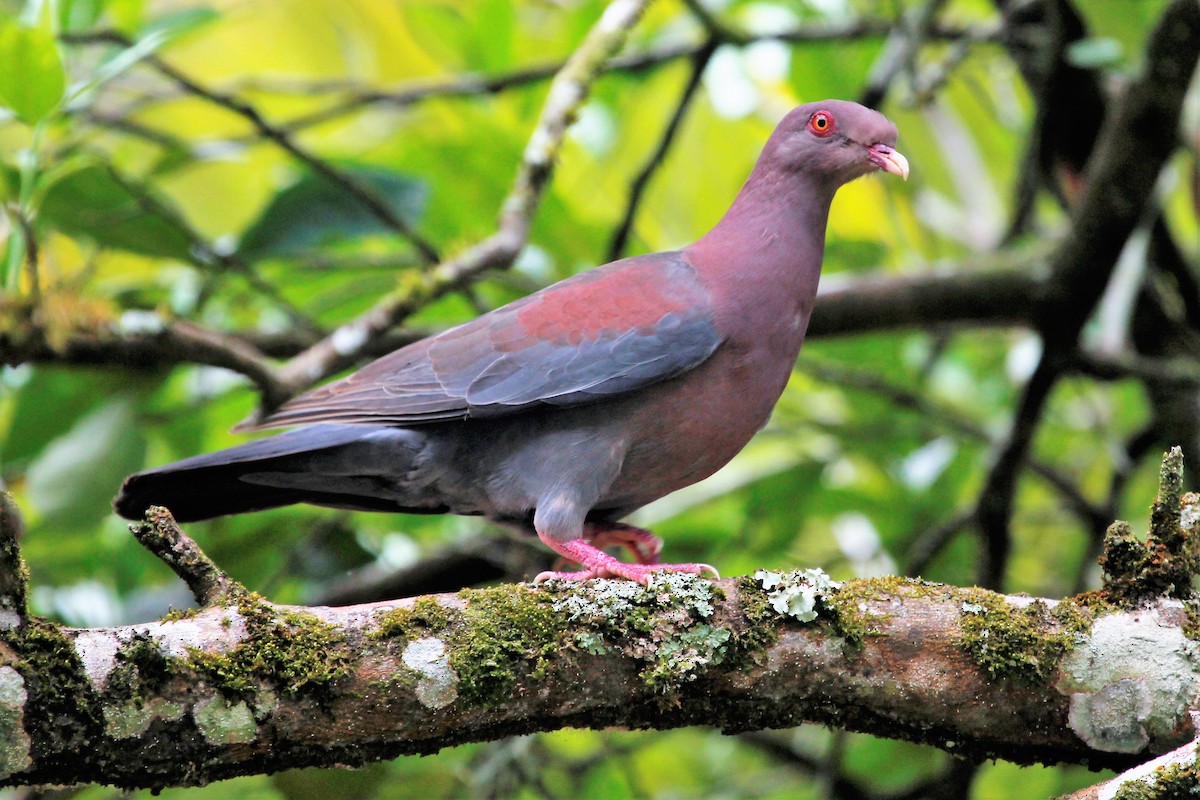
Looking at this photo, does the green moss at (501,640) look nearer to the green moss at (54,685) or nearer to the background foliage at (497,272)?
the green moss at (54,685)

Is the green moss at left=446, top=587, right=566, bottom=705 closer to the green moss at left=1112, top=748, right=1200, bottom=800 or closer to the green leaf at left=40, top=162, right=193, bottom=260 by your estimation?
the green moss at left=1112, top=748, right=1200, bottom=800

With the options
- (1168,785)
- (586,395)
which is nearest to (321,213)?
(586,395)

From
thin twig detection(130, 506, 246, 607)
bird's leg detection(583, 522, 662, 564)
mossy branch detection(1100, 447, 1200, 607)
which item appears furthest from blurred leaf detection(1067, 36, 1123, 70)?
thin twig detection(130, 506, 246, 607)

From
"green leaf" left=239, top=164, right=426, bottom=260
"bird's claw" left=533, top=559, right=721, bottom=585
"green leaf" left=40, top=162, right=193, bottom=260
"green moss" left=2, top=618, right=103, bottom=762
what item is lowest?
"green moss" left=2, top=618, right=103, bottom=762

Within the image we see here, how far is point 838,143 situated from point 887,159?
0.17 m

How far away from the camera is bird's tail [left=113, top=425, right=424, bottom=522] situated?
369 cm

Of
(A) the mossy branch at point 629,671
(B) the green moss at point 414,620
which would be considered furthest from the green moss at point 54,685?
(B) the green moss at point 414,620

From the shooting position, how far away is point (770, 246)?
13.3 feet

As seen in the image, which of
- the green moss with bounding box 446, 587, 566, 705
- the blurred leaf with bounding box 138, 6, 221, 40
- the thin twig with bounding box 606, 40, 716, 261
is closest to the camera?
the green moss with bounding box 446, 587, 566, 705

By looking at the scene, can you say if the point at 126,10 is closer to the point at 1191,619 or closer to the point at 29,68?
the point at 29,68

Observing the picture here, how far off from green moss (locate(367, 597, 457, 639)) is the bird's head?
6.84 feet

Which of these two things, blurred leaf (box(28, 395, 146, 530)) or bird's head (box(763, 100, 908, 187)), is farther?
blurred leaf (box(28, 395, 146, 530))

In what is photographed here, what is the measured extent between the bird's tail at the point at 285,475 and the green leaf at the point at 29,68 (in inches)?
45.9

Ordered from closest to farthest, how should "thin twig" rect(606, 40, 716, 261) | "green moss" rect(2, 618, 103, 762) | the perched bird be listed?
"green moss" rect(2, 618, 103, 762) < the perched bird < "thin twig" rect(606, 40, 716, 261)
